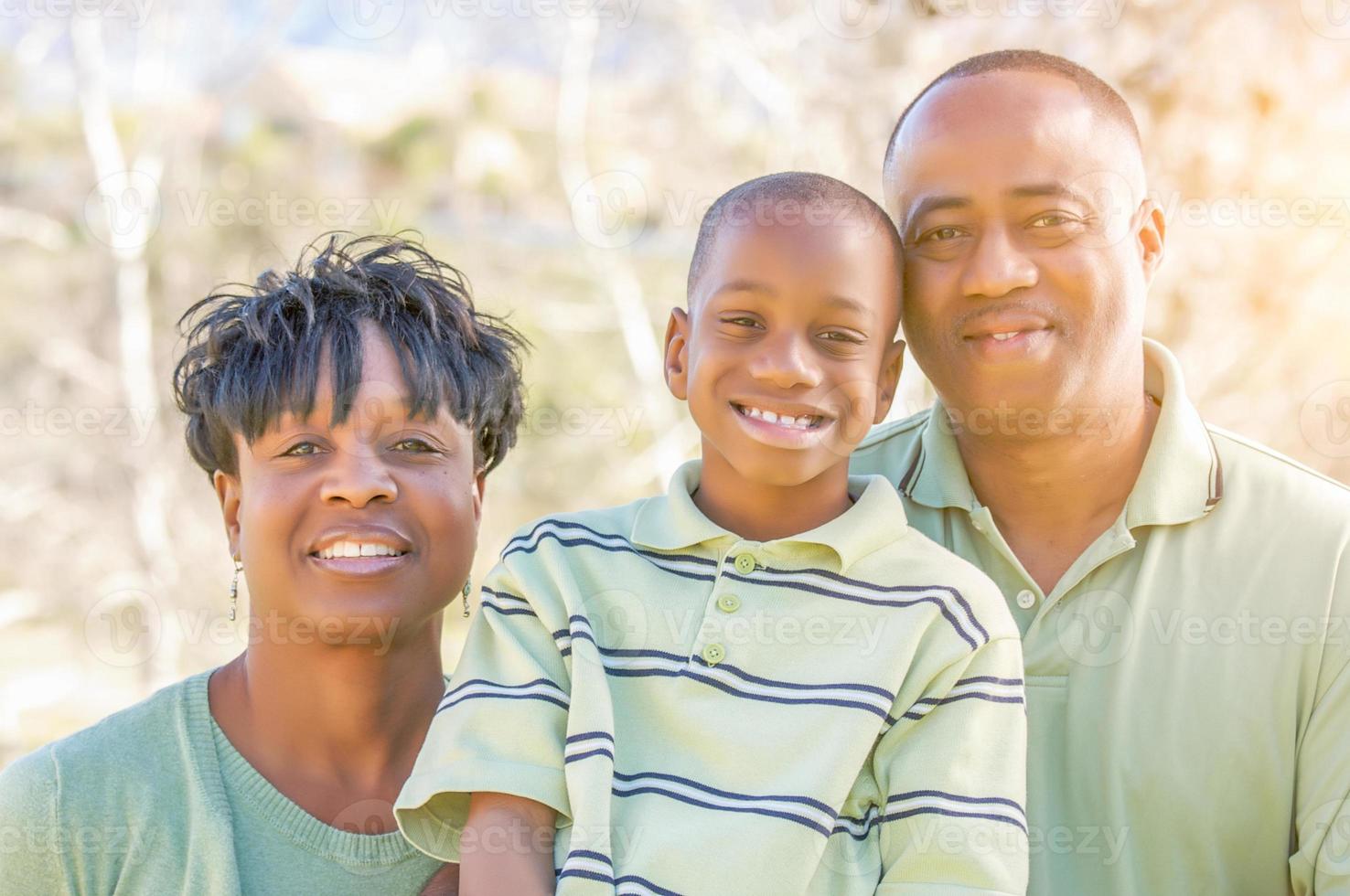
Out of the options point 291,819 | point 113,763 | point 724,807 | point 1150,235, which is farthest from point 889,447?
point 113,763

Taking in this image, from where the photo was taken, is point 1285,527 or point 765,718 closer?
point 765,718

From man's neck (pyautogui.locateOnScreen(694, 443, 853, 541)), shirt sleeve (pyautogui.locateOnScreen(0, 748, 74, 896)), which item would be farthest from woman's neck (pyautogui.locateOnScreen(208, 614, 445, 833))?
man's neck (pyautogui.locateOnScreen(694, 443, 853, 541))

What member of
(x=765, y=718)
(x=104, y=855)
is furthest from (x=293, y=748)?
(x=765, y=718)

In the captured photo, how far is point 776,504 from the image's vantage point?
6.71ft

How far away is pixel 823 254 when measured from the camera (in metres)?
1.94

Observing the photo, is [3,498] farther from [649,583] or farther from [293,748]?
[649,583]

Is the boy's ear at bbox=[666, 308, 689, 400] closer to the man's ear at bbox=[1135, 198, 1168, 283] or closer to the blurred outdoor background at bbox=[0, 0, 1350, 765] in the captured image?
the man's ear at bbox=[1135, 198, 1168, 283]

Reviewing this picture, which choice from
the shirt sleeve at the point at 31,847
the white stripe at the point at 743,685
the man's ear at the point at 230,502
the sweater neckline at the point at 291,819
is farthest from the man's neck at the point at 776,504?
the shirt sleeve at the point at 31,847

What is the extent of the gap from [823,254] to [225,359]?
104cm

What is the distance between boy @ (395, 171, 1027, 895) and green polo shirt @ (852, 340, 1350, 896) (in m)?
0.39

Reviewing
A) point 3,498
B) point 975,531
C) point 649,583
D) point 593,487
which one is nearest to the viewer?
point 649,583

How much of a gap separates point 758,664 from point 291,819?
0.81m

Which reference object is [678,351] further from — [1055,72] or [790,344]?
[1055,72]

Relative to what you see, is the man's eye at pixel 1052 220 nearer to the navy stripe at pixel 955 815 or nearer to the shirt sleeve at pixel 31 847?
the navy stripe at pixel 955 815
